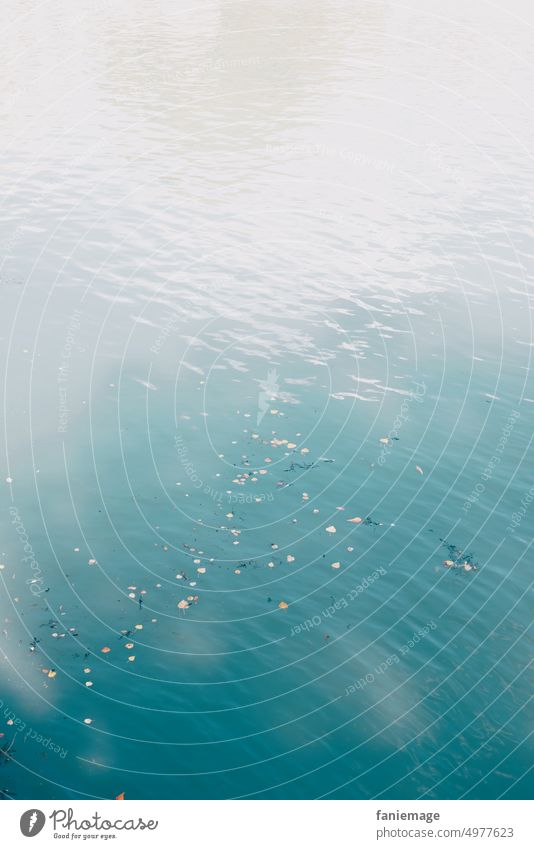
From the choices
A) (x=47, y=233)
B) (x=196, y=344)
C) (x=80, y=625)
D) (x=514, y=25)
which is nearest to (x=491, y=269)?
(x=196, y=344)

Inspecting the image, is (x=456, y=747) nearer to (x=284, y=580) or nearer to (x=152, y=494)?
(x=284, y=580)

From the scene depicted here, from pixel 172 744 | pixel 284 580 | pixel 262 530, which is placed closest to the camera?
pixel 172 744

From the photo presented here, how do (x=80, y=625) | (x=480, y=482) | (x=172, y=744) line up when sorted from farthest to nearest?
(x=480, y=482)
(x=80, y=625)
(x=172, y=744)
